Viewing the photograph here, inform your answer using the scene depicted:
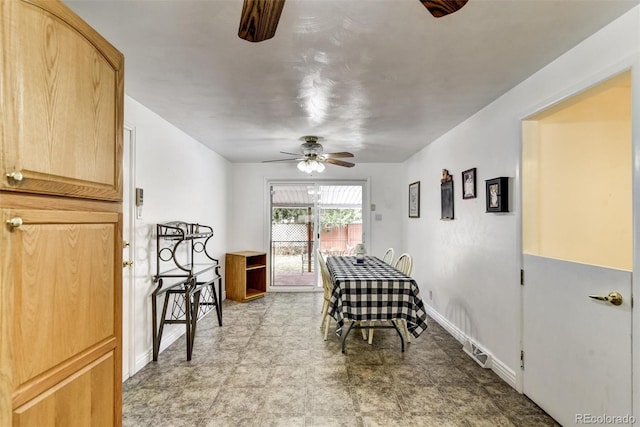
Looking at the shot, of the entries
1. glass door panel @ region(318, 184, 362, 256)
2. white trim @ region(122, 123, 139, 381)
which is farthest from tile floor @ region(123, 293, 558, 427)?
glass door panel @ region(318, 184, 362, 256)

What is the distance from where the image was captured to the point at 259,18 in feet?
3.78

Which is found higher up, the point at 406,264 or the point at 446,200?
the point at 446,200

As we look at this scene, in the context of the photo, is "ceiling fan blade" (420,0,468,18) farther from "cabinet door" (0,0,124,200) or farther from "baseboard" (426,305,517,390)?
"baseboard" (426,305,517,390)

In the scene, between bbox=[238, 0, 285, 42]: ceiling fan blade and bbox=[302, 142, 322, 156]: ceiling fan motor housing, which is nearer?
bbox=[238, 0, 285, 42]: ceiling fan blade

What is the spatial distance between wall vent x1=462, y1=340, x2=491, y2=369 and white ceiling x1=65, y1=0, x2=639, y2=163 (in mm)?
2248

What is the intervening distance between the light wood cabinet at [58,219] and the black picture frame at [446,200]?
328 cm

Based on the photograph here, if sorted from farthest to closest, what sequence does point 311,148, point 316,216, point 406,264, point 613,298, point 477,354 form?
point 316,216
point 311,148
point 406,264
point 477,354
point 613,298

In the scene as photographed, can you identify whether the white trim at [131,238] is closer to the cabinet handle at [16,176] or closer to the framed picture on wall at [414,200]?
the cabinet handle at [16,176]

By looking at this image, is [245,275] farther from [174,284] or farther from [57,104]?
[57,104]

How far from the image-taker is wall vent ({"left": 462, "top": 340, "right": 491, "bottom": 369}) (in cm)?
283

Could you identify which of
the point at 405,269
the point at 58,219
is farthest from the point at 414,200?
the point at 58,219

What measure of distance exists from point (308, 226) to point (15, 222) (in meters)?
5.01

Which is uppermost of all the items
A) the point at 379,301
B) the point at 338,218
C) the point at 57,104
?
the point at 57,104

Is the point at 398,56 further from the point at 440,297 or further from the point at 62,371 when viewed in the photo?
the point at 440,297
